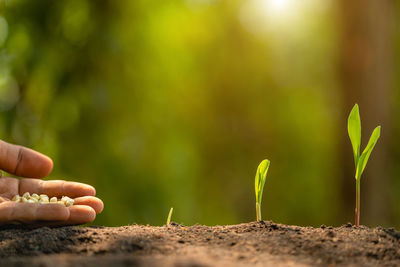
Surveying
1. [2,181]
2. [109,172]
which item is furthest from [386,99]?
[2,181]

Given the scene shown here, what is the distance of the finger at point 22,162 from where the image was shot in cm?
198

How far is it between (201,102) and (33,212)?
423 centimetres

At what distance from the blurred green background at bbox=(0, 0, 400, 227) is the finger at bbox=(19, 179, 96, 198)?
1.89m

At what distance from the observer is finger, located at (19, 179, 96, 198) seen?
6.27ft

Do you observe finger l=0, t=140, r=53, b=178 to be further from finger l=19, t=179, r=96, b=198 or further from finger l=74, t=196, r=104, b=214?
finger l=74, t=196, r=104, b=214

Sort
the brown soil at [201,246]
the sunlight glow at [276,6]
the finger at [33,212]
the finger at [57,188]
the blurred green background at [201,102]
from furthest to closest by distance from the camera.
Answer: the sunlight glow at [276,6] → the blurred green background at [201,102] → the finger at [57,188] → the finger at [33,212] → the brown soil at [201,246]

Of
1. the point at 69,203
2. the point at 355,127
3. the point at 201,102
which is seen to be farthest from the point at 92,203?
the point at 201,102

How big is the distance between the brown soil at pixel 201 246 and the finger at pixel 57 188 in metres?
0.34

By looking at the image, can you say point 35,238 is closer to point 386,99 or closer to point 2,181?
point 2,181

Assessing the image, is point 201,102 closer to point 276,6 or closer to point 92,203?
point 276,6

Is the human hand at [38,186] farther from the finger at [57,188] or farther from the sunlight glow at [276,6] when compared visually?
the sunlight glow at [276,6]

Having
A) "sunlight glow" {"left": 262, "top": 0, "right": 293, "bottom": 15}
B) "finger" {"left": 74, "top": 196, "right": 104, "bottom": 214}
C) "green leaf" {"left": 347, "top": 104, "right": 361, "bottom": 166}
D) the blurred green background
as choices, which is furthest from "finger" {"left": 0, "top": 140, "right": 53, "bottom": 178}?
"sunlight glow" {"left": 262, "top": 0, "right": 293, "bottom": 15}

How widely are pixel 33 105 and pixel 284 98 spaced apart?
3468mm

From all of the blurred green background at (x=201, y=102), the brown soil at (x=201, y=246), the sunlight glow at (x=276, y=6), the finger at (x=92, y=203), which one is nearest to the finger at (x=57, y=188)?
the finger at (x=92, y=203)
